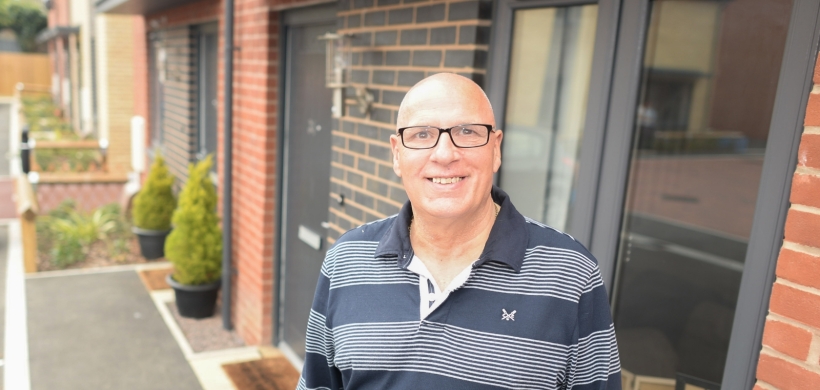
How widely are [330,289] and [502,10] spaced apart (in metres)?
1.62

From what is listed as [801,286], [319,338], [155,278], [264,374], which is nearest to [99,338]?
[264,374]

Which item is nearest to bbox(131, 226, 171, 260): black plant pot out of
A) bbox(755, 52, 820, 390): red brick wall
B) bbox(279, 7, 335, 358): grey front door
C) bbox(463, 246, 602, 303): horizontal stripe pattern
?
bbox(279, 7, 335, 358): grey front door

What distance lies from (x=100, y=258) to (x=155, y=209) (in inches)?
39.3

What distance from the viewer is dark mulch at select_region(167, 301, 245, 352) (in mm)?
5426

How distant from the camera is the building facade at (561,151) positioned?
180 cm

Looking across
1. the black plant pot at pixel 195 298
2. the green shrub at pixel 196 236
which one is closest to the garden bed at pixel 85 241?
the black plant pot at pixel 195 298

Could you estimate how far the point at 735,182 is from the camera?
1137 centimetres

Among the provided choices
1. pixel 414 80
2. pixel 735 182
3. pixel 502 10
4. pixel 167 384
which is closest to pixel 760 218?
pixel 502 10

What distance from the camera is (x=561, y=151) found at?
3.04 m

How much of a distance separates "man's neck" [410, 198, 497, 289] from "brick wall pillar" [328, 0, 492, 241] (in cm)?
128

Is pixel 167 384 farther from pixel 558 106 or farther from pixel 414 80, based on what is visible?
pixel 558 106

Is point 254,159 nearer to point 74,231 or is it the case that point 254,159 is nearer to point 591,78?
point 591,78

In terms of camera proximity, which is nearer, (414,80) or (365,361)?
(365,361)

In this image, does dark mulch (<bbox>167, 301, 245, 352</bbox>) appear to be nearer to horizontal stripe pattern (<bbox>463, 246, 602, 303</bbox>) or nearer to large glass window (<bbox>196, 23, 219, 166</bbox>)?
large glass window (<bbox>196, 23, 219, 166</bbox>)
